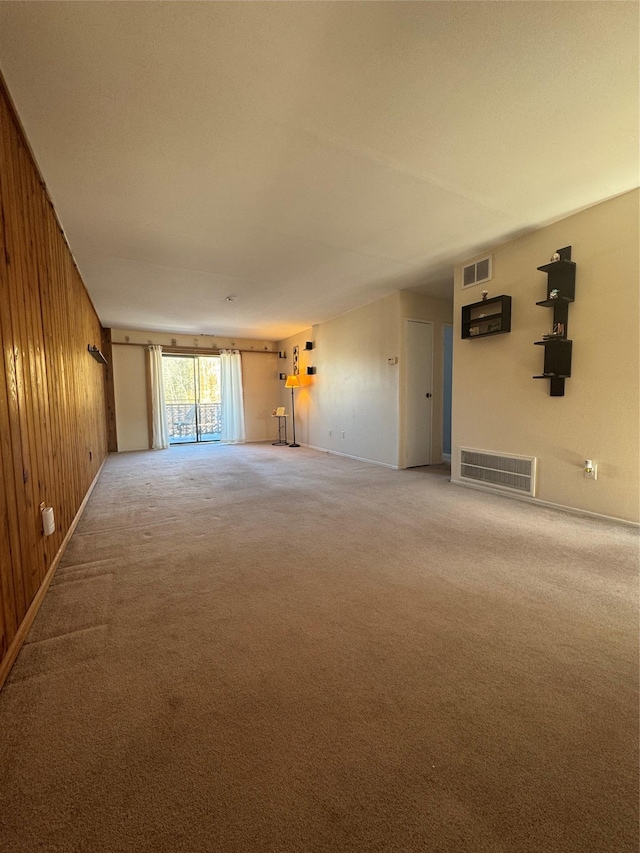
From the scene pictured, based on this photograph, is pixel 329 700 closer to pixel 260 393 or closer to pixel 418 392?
pixel 418 392

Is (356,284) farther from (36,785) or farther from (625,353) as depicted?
(36,785)

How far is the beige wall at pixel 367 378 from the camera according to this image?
16.6 ft

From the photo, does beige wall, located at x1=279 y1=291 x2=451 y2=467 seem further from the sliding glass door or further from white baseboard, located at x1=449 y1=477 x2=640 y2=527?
the sliding glass door

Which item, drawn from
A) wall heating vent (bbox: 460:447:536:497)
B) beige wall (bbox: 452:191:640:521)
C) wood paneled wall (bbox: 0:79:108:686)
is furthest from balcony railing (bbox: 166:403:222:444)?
beige wall (bbox: 452:191:640:521)

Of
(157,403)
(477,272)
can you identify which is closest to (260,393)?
(157,403)

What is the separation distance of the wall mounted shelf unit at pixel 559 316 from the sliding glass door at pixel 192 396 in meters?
6.69

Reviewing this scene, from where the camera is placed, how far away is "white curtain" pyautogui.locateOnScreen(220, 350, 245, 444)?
26.1 ft

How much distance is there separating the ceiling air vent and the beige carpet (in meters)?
2.74

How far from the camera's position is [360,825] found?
83 cm

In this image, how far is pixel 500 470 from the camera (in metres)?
3.66

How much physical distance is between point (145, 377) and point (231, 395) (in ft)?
5.92

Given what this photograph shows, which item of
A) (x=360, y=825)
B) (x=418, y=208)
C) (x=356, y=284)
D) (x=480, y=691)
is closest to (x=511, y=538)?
(x=480, y=691)

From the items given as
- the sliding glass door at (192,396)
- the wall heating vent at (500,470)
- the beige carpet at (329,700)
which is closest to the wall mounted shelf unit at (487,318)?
the wall heating vent at (500,470)

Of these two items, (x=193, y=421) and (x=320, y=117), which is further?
(x=193, y=421)
